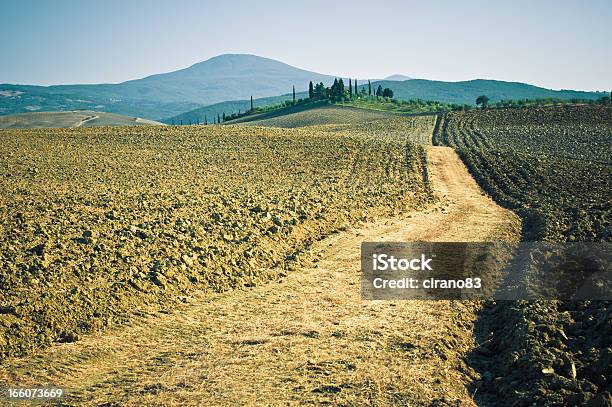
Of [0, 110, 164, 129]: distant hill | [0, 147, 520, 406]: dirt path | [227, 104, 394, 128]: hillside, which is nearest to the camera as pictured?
[0, 147, 520, 406]: dirt path

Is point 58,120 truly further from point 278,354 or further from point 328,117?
point 278,354

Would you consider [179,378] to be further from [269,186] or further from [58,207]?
[269,186]

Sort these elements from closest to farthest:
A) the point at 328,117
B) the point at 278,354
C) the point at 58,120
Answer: the point at 278,354 → the point at 58,120 → the point at 328,117

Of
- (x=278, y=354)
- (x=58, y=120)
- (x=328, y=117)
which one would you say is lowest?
(x=278, y=354)

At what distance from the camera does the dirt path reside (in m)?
8.95

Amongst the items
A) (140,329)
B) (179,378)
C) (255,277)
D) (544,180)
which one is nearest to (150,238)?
(255,277)

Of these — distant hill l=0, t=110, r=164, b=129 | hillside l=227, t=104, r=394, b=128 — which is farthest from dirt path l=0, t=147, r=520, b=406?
hillside l=227, t=104, r=394, b=128

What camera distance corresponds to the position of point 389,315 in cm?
1260

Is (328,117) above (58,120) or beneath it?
beneath

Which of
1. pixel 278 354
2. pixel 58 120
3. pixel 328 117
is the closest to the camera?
pixel 278 354

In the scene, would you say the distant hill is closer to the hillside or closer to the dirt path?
the hillside

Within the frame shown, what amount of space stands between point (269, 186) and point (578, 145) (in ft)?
118

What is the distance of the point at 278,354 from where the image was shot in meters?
10.5

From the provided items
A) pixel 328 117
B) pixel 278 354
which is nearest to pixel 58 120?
pixel 328 117
